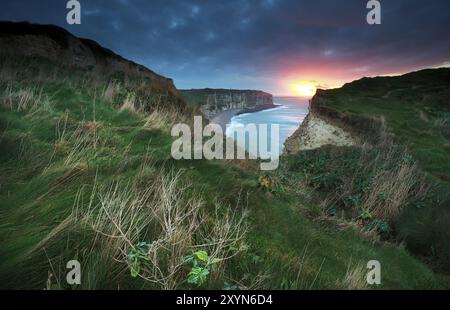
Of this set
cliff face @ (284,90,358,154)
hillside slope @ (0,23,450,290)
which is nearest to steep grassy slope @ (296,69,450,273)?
cliff face @ (284,90,358,154)

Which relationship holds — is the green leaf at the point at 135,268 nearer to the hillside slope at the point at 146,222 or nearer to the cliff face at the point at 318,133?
the hillside slope at the point at 146,222

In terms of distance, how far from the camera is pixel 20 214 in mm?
3357

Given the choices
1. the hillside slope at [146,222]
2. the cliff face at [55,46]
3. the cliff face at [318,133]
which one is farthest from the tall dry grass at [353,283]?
the cliff face at [55,46]

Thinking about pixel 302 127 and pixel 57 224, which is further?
pixel 302 127

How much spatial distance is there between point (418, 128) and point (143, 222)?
24.0 meters

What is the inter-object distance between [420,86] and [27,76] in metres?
48.1

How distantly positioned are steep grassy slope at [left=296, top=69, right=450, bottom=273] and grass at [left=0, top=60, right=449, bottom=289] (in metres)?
1.87

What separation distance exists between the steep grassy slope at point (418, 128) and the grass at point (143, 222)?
6.13ft

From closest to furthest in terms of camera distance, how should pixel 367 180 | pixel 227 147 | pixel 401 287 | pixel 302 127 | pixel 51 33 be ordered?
pixel 401 287
pixel 227 147
pixel 367 180
pixel 302 127
pixel 51 33

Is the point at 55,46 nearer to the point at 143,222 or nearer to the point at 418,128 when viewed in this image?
the point at 418,128

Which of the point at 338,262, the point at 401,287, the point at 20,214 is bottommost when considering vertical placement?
the point at 401,287
